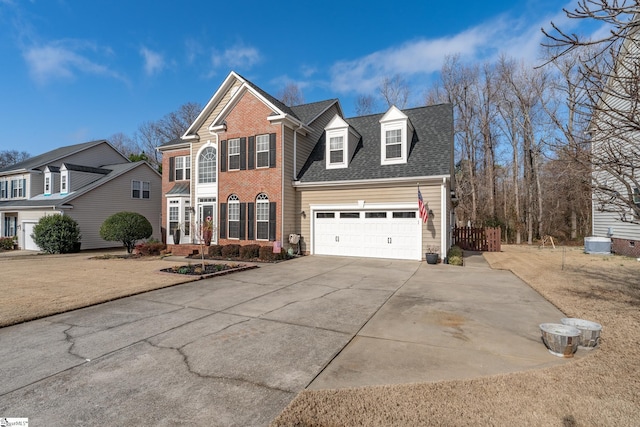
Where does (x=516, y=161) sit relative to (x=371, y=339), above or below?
above

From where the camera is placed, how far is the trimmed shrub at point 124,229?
17547 millimetres

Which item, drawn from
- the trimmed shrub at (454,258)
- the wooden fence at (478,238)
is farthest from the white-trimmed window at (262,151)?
the wooden fence at (478,238)

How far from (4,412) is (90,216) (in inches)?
891

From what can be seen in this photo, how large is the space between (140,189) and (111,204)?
245cm

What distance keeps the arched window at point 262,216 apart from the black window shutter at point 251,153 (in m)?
1.63

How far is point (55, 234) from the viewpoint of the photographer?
1831 centimetres

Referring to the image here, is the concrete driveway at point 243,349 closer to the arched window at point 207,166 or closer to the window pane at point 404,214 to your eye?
the window pane at point 404,214

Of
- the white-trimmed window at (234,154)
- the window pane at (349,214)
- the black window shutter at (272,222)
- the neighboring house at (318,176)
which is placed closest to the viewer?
the neighboring house at (318,176)

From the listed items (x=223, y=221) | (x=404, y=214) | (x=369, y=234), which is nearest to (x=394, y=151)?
(x=404, y=214)

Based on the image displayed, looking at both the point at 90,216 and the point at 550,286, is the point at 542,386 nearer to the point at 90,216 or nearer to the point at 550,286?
the point at 550,286

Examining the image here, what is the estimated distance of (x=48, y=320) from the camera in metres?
5.98

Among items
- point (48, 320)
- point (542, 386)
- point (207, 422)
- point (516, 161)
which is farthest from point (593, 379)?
point (516, 161)

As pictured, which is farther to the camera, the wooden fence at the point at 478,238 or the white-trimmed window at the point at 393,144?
the wooden fence at the point at 478,238

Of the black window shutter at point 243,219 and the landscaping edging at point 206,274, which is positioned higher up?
the black window shutter at point 243,219
